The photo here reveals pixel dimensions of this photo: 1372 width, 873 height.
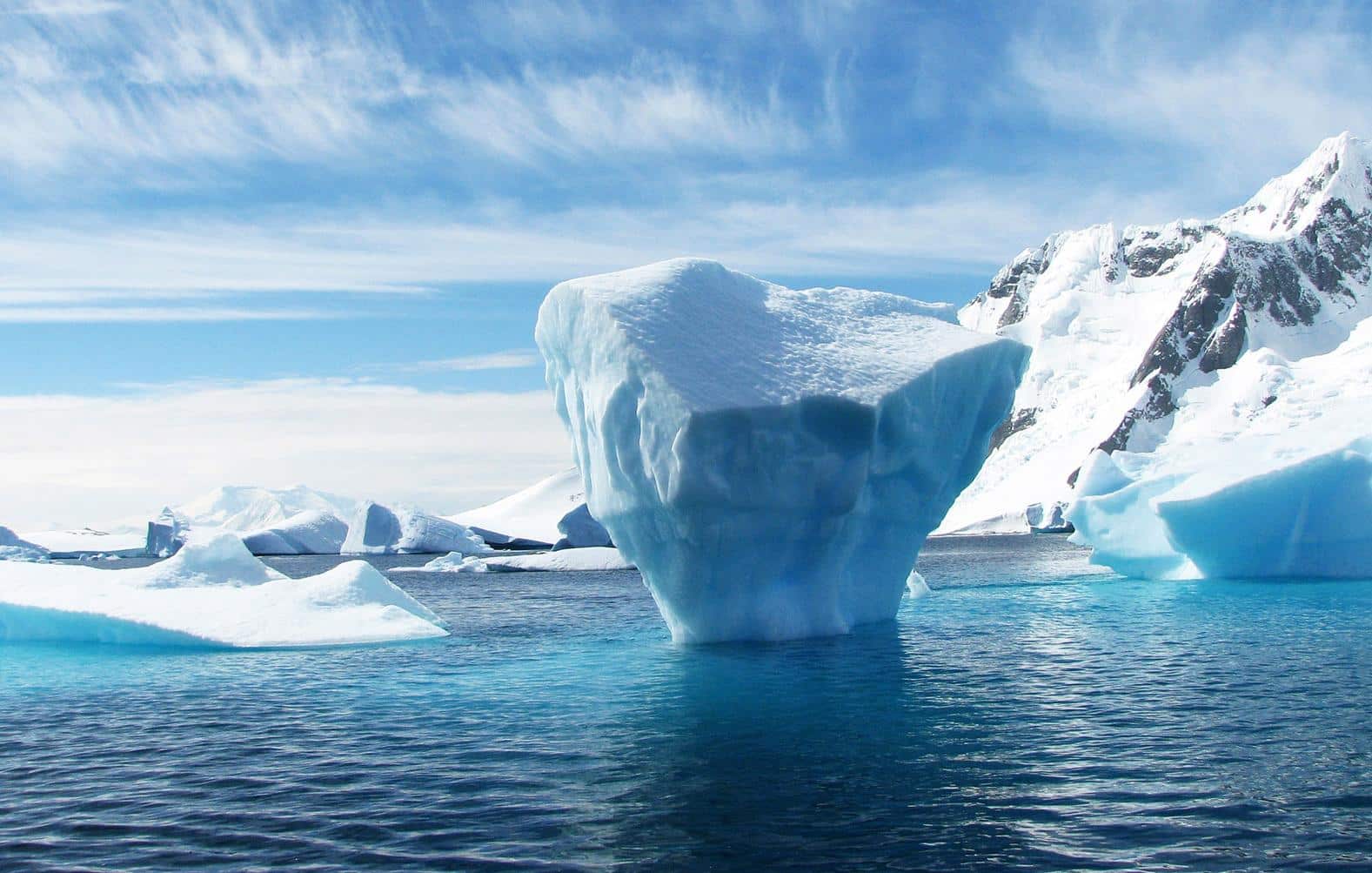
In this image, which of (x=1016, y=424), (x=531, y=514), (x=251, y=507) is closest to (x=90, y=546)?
(x=251, y=507)

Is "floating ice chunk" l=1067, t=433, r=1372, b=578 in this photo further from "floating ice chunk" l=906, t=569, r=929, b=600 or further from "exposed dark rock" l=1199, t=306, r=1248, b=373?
"exposed dark rock" l=1199, t=306, r=1248, b=373

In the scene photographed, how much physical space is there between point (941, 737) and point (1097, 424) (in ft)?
483

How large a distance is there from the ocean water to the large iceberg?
1.21 metres

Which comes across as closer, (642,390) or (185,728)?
(185,728)

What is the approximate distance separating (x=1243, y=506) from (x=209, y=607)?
86.3ft

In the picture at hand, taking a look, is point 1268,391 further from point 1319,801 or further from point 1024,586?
point 1319,801

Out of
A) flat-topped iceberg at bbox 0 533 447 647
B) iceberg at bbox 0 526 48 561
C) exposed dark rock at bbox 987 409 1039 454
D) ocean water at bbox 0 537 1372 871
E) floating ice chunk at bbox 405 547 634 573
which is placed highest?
exposed dark rock at bbox 987 409 1039 454

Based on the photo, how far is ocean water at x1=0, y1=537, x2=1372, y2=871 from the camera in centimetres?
809

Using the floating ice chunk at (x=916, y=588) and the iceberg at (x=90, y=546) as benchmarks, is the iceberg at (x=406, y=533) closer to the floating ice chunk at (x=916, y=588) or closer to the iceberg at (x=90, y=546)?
the iceberg at (x=90, y=546)

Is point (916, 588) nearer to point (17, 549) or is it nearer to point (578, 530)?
point (578, 530)

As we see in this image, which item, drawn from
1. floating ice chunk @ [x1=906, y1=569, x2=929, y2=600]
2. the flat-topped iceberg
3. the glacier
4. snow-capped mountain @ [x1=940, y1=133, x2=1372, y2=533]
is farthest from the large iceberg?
snow-capped mountain @ [x1=940, y1=133, x2=1372, y2=533]

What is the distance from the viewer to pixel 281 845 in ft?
27.3

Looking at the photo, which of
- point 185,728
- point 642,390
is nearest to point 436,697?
point 185,728

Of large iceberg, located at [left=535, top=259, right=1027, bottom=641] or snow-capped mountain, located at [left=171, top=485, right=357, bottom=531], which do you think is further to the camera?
snow-capped mountain, located at [left=171, top=485, right=357, bottom=531]
